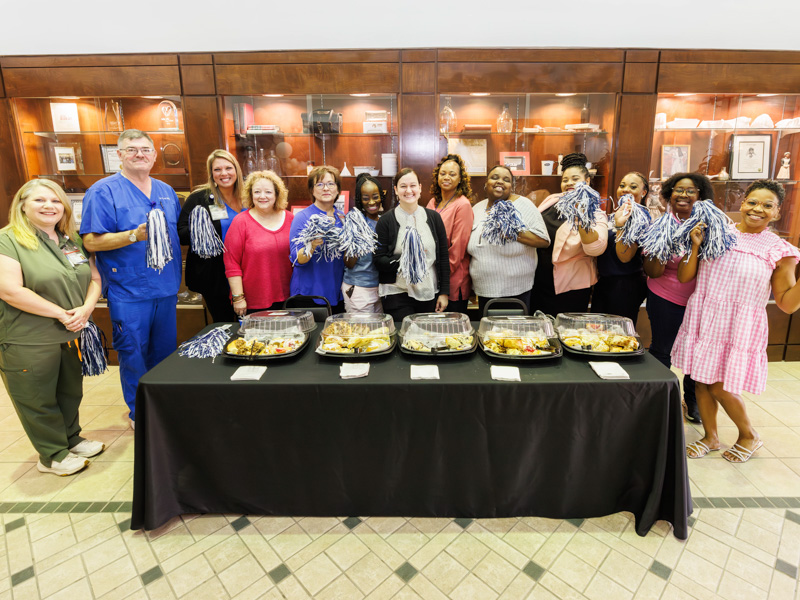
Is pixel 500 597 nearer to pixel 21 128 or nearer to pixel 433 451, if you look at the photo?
pixel 433 451

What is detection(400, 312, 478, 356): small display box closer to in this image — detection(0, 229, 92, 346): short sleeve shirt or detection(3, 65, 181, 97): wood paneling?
detection(0, 229, 92, 346): short sleeve shirt

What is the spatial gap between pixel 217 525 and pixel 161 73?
3231 mm

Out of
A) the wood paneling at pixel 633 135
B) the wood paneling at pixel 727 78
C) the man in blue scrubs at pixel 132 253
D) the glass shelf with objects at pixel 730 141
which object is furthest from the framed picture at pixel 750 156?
the man in blue scrubs at pixel 132 253

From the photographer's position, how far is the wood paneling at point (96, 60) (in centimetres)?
342

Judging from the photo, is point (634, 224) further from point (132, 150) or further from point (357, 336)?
point (132, 150)

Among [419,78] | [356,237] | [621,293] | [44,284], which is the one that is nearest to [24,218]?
[44,284]

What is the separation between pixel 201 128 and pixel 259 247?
154 cm

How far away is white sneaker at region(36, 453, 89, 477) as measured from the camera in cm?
236

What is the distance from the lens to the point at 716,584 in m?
1.64

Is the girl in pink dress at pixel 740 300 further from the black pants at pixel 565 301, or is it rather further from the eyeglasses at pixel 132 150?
the eyeglasses at pixel 132 150

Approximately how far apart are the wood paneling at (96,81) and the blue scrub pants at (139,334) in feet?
6.11

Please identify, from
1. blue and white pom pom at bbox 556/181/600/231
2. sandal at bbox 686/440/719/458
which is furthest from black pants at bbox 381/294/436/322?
sandal at bbox 686/440/719/458

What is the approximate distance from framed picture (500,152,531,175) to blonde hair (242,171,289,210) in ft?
6.42

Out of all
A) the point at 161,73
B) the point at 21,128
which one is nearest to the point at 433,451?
the point at 161,73
